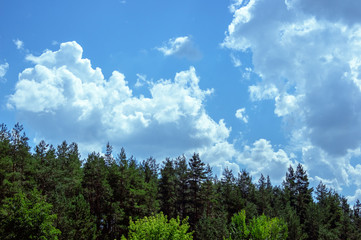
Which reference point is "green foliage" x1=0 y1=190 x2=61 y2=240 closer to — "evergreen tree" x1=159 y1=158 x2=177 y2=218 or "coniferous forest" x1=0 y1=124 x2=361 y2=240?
"coniferous forest" x1=0 y1=124 x2=361 y2=240

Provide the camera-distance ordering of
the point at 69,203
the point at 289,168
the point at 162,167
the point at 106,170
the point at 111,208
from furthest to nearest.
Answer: the point at 289,168 < the point at 162,167 < the point at 106,170 < the point at 111,208 < the point at 69,203

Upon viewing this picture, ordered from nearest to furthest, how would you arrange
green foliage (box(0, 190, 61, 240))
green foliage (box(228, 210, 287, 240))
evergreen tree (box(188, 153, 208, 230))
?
green foliage (box(0, 190, 61, 240))
green foliage (box(228, 210, 287, 240))
evergreen tree (box(188, 153, 208, 230))

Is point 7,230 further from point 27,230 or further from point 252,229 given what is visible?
point 252,229

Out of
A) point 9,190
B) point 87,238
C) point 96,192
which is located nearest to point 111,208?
point 96,192

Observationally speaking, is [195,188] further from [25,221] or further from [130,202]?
[25,221]

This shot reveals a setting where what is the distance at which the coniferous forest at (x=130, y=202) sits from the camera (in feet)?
110

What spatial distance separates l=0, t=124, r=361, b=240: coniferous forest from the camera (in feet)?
110

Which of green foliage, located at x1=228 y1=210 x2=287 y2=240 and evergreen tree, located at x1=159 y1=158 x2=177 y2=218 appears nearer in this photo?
green foliage, located at x1=228 y1=210 x2=287 y2=240

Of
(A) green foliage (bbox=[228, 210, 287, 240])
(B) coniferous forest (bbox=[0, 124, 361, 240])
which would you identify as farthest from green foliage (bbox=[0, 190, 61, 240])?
(A) green foliage (bbox=[228, 210, 287, 240])

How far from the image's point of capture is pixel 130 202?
5769cm

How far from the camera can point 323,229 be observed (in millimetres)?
68125

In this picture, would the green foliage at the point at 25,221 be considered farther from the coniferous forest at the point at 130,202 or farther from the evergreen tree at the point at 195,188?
the evergreen tree at the point at 195,188

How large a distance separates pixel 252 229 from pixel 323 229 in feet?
137

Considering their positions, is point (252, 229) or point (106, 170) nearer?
point (252, 229)
